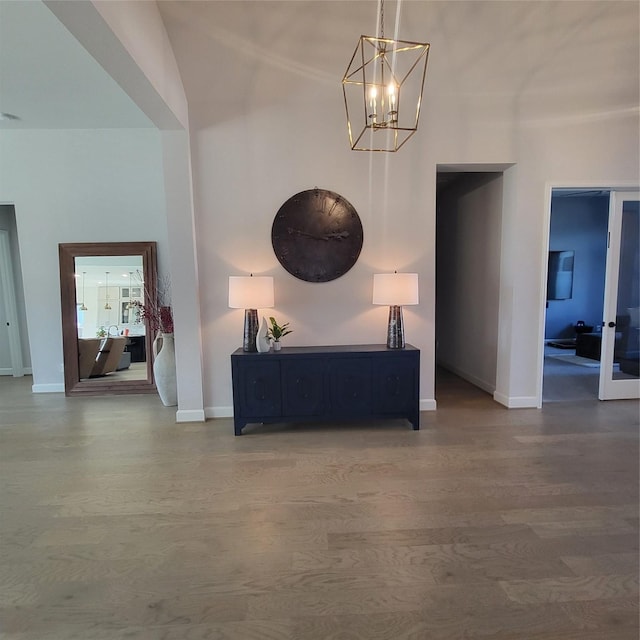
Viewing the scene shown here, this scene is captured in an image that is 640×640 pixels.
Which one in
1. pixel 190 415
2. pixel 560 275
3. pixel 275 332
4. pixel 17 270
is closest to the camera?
pixel 275 332

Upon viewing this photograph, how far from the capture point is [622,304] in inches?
168

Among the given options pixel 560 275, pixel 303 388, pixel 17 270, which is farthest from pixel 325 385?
pixel 560 275

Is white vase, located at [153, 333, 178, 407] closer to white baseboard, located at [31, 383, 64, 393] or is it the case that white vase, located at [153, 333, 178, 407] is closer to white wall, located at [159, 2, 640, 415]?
white wall, located at [159, 2, 640, 415]

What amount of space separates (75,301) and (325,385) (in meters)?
3.79

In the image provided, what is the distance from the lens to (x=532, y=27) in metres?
3.21

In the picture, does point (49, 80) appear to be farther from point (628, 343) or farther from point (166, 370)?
point (628, 343)

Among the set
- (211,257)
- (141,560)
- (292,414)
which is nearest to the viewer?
(141,560)

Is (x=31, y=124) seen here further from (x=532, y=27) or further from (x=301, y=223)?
(x=532, y=27)

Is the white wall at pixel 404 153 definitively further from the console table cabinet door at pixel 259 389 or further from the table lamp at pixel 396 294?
the console table cabinet door at pixel 259 389

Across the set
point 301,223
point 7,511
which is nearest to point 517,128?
point 301,223

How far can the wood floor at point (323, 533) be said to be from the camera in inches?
63.0

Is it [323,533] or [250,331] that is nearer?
[323,533]

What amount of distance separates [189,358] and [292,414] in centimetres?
122

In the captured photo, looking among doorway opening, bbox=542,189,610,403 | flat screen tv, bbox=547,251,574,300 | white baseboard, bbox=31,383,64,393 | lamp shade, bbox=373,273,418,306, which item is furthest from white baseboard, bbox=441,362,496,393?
white baseboard, bbox=31,383,64,393
